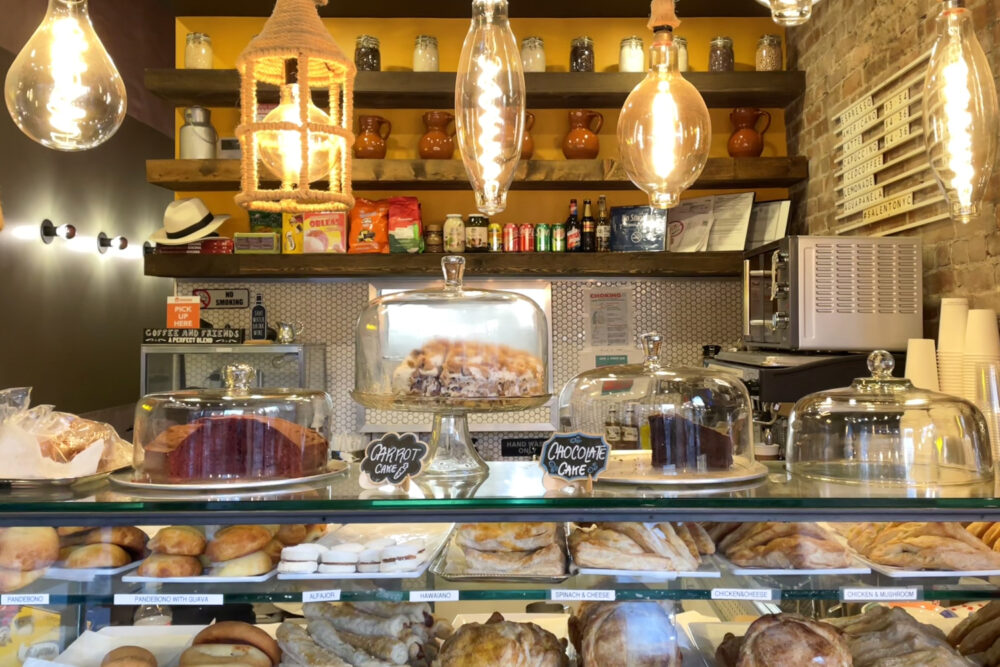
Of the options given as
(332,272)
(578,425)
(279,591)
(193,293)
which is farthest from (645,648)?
(193,293)

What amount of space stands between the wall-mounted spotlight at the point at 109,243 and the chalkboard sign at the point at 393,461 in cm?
536

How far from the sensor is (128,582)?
1.41 m

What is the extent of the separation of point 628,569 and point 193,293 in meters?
4.25

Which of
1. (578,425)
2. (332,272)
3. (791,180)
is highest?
(791,180)

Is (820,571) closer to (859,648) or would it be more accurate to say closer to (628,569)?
(859,648)

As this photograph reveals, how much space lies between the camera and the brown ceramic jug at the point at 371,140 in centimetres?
473

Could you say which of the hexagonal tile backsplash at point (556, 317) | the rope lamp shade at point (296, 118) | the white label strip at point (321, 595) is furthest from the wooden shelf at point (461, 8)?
the white label strip at point (321, 595)

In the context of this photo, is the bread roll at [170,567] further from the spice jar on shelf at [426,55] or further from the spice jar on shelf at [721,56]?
the spice jar on shelf at [721,56]

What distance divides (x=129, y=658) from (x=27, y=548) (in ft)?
0.97

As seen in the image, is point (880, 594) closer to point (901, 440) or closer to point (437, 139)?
point (901, 440)

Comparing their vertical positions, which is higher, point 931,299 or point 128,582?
point 931,299

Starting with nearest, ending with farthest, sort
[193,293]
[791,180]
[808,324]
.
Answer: [808,324], [791,180], [193,293]

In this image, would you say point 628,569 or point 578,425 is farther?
point 578,425

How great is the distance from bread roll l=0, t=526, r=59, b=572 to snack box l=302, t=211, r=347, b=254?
340cm
